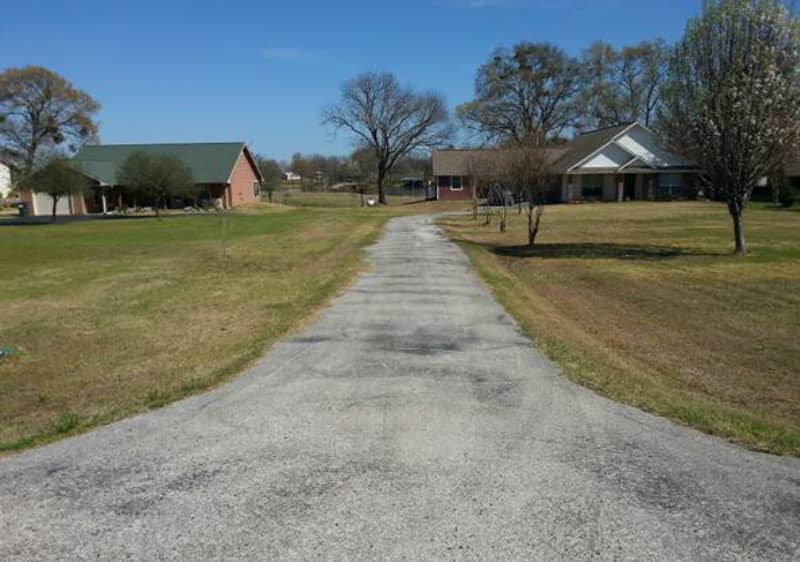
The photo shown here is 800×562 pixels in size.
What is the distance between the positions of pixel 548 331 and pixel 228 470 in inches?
246

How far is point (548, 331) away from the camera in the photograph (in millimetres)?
9688

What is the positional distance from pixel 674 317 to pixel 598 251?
10759 millimetres

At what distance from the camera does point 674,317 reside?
39.1ft

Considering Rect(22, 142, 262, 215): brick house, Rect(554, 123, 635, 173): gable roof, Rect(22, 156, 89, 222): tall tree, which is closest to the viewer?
Rect(22, 156, 89, 222): tall tree

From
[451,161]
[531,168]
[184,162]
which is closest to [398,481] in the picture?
[531,168]

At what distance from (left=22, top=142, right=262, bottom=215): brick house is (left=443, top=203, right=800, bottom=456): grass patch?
113 feet

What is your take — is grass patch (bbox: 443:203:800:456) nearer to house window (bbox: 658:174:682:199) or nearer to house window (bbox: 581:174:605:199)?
house window (bbox: 581:174:605:199)

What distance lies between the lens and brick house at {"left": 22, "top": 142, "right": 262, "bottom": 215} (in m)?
53.6

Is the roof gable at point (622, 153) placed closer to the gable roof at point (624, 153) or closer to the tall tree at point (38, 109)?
the gable roof at point (624, 153)

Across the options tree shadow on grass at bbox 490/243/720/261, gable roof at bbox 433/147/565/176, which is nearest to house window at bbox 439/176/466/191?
gable roof at bbox 433/147/565/176

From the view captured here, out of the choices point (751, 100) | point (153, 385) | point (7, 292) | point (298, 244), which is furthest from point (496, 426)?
point (298, 244)

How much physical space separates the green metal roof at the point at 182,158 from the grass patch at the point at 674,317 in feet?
115

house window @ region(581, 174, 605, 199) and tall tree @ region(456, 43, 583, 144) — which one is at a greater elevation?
tall tree @ region(456, 43, 583, 144)

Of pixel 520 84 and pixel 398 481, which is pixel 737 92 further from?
pixel 520 84
